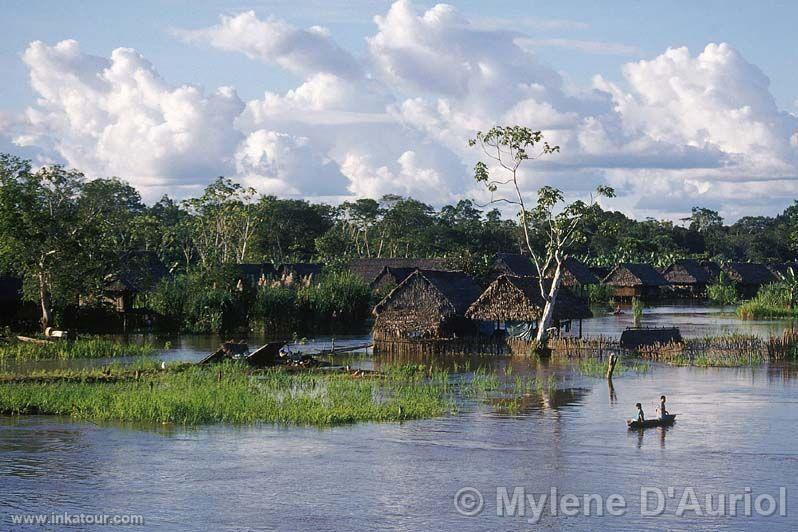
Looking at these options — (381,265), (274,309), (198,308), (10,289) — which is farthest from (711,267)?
(10,289)

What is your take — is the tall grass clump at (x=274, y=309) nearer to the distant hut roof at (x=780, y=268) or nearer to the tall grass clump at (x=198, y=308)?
the tall grass clump at (x=198, y=308)

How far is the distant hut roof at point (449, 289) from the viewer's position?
30797 mm

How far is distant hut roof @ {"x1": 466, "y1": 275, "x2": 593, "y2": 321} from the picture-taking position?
99.5 ft

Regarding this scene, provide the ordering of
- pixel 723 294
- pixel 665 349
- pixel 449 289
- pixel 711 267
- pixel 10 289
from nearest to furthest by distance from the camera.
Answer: pixel 665 349, pixel 449 289, pixel 10 289, pixel 723 294, pixel 711 267

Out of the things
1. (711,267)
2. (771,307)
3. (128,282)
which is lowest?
(771,307)

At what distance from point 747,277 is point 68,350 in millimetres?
48722

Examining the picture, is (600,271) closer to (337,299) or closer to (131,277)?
→ (337,299)

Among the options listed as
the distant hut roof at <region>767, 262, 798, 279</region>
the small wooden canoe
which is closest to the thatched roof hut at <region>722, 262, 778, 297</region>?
the distant hut roof at <region>767, 262, 798, 279</region>

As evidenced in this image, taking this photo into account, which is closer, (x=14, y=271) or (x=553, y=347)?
(x=553, y=347)

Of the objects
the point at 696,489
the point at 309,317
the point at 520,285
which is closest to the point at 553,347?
the point at 520,285

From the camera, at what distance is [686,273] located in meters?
65.5

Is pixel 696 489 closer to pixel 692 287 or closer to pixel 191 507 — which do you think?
pixel 191 507

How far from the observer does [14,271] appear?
31766 mm

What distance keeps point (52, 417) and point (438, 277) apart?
612 inches
